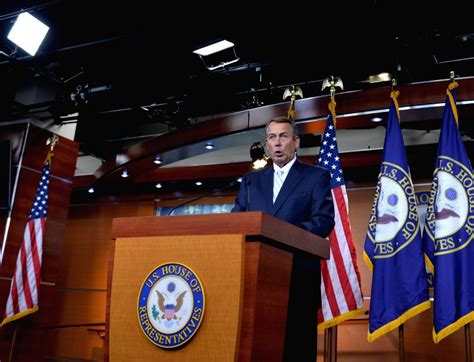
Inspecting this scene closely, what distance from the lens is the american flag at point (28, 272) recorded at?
5672 mm

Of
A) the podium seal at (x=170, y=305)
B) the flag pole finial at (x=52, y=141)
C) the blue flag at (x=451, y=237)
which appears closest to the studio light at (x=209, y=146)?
the flag pole finial at (x=52, y=141)

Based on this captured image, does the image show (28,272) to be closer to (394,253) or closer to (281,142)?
(394,253)

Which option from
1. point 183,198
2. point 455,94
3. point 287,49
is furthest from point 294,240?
point 183,198

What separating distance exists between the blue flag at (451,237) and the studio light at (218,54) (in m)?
2.30

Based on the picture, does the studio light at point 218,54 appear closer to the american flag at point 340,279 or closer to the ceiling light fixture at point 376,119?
the ceiling light fixture at point 376,119

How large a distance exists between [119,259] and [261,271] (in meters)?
0.56

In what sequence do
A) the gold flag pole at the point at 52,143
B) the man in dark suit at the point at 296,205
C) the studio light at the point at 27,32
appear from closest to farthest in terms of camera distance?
the man in dark suit at the point at 296,205 → the studio light at the point at 27,32 → the gold flag pole at the point at 52,143

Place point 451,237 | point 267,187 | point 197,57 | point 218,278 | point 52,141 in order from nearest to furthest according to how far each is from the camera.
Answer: point 218,278
point 267,187
point 451,237
point 197,57
point 52,141

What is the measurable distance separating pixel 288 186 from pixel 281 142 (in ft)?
0.73

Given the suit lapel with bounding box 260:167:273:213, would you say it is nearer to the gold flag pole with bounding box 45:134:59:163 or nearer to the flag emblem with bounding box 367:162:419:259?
the flag emblem with bounding box 367:162:419:259

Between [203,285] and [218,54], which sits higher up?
[218,54]

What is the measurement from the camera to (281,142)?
7.99 feet

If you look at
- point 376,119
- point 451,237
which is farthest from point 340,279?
point 376,119

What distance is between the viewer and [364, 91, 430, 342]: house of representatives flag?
12.3 ft
